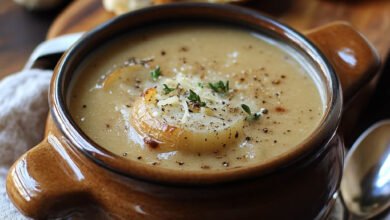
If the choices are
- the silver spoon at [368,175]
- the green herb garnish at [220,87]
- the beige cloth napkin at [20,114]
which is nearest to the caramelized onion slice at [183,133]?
the green herb garnish at [220,87]

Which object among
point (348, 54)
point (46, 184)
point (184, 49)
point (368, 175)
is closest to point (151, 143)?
point (46, 184)

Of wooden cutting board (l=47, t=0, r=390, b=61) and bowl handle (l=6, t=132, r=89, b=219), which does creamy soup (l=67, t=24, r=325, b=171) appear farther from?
wooden cutting board (l=47, t=0, r=390, b=61)

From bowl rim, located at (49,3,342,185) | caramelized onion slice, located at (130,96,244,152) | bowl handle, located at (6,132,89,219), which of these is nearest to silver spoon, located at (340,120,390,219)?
bowl rim, located at (49,3,342,185)

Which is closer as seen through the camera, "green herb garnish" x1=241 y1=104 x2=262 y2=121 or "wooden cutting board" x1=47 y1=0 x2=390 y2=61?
"green herb garnish" x1=241 y1=104 x2=262 y2=121

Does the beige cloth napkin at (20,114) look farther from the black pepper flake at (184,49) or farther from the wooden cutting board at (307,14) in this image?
the wooden cutting board at (307,14)

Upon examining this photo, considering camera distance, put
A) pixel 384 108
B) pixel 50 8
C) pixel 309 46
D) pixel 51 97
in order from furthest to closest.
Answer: pixel 50 8
pixel 384 108
pixel 309 46
pixel 51 97

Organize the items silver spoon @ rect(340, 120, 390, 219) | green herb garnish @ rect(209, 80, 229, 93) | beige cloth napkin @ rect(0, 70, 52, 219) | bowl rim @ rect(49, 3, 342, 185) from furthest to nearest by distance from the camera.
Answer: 1. silver spoon @ rect(340, 120, 390, 219)
2. beige cloth napkin @ rect(0, 70, 52, 219)
3. green herb garnish @ rect(209, 80, 229, 93)
4. bowl rim @ rect(49, 3, 342, 185)

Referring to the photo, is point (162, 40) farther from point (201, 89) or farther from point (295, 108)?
point (295, 108)

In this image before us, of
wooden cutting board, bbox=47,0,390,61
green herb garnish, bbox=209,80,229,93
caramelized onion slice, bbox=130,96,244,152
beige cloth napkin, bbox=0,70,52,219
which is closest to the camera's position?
caramelized onion slice, bbox=130,96,244,152

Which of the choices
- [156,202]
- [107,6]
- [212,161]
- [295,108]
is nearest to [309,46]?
[295,108]
